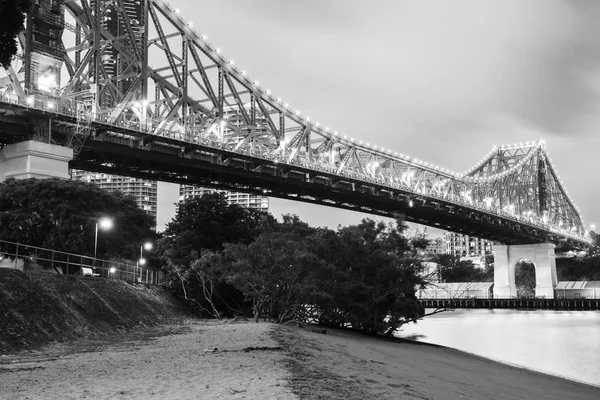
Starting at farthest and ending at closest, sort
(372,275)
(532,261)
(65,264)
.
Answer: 1. (532,261)
2. (372,275)
3. (65,264)

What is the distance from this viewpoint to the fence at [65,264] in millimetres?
23766

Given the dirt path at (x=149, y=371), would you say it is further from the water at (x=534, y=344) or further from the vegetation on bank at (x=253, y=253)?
the water at (x=534, y=344)

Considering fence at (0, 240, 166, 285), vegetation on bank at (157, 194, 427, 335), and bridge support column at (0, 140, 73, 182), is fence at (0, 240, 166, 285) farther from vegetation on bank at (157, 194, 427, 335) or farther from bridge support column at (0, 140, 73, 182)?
bridge support column at (0, 140, 73, 182)

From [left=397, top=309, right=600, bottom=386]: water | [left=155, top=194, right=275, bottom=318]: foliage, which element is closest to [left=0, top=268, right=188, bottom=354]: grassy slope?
[left=155, top=194, right=275, bottom=318]: foliage

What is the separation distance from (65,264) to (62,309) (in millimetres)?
8669

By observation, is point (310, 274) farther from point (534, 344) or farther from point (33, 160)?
point (33, 160)

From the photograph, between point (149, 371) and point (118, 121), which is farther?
point (118, 121)

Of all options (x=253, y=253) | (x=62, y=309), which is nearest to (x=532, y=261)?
(x=253, y=253)

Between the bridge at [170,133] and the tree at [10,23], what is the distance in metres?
31.5

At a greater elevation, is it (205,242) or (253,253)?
(205,242)

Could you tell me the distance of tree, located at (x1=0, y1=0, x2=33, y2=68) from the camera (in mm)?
12633

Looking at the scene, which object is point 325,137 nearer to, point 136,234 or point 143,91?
point 143,91

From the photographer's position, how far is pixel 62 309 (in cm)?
2133

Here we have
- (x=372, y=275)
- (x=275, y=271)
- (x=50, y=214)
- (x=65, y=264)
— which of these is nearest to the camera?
(x=65, y=264)
